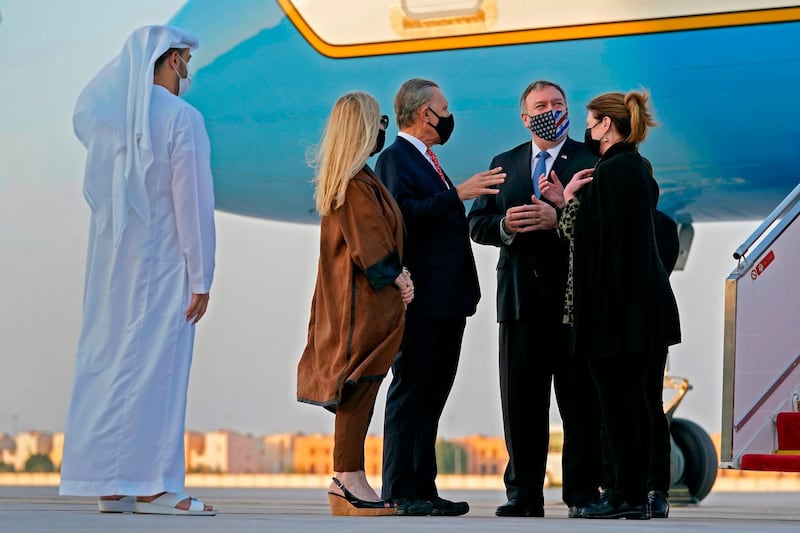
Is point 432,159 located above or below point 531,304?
above

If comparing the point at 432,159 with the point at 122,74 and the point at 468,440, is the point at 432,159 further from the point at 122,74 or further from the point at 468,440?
the point at 468,440

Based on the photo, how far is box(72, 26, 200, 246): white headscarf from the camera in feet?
16.8

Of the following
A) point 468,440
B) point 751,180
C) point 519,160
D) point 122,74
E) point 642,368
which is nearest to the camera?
point 642,368

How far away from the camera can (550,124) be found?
5.46m

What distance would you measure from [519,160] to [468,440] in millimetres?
9257

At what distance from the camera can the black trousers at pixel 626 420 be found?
4746 millimetres

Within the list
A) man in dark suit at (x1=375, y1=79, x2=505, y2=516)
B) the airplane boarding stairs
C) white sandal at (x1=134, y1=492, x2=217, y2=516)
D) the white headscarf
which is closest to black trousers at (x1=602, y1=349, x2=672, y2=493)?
the airplane boarding stairs

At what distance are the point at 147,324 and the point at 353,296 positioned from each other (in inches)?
29.3

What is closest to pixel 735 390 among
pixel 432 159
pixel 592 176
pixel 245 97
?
pixel 592 176

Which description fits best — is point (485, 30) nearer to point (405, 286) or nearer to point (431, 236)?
point (431, 236)

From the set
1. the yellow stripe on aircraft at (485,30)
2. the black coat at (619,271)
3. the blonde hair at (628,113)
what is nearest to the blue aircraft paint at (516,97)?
the yellow stripe on aircraft at (485,30)

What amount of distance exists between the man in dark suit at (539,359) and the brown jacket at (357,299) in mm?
575

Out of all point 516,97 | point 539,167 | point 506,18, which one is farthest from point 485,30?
point 539,167

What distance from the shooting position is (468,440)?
14641mm
